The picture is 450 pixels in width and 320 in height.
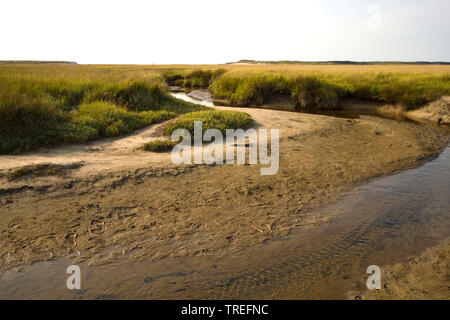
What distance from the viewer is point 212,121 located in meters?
10.4

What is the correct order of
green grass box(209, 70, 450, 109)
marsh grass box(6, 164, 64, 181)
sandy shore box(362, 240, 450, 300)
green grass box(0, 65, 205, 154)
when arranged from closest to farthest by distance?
sandy shore box(362, 240, 450, 300) → marsh grass box(6, 164, 64, 181) → green grass box(0, 65, 205, 154) → green grass box(209, 70, 450, 109)

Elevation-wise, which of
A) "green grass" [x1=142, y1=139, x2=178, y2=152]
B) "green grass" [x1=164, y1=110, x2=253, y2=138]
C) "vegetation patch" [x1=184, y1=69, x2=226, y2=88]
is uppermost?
"vegetation patch" [x1=184, y1=69, x2=226, y2=88]

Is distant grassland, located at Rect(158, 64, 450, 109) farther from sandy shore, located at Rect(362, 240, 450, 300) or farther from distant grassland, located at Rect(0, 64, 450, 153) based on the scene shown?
sandy shore, located at Rect(362, 240, 450, 300)

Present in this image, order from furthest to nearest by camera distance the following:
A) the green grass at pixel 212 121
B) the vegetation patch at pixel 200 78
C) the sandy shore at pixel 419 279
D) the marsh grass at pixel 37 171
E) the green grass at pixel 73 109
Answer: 1. the vegetation patch at pixel 200 78
2. the green grass at pixel 212 121
3. the green grass at pixel 73 109
4. the marsh grass at pixel 37 171
5. the sandy shore at pixel 419 279

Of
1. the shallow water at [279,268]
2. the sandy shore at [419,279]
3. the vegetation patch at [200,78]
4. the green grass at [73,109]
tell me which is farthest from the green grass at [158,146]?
the vegetation patch at [200,78]

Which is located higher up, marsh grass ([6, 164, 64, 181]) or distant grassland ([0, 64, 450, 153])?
distant grassland ([0, 64, 450, 153])

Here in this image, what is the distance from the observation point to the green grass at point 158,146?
8.08 metres

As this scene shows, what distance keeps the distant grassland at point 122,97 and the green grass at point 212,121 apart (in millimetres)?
1380

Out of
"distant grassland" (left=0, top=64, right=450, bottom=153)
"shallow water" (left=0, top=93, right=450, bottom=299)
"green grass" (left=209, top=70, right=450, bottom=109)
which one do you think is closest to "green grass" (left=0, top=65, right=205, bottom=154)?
"distant grassland" (left=0, top=64, right=450, bottom=153)

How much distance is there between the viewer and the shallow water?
3432 mm

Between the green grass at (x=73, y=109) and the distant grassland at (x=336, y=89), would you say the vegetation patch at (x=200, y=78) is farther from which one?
the green grass at (x=73, y=109)

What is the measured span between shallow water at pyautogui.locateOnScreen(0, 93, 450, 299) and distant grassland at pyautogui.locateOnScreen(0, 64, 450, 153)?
4.99 m
